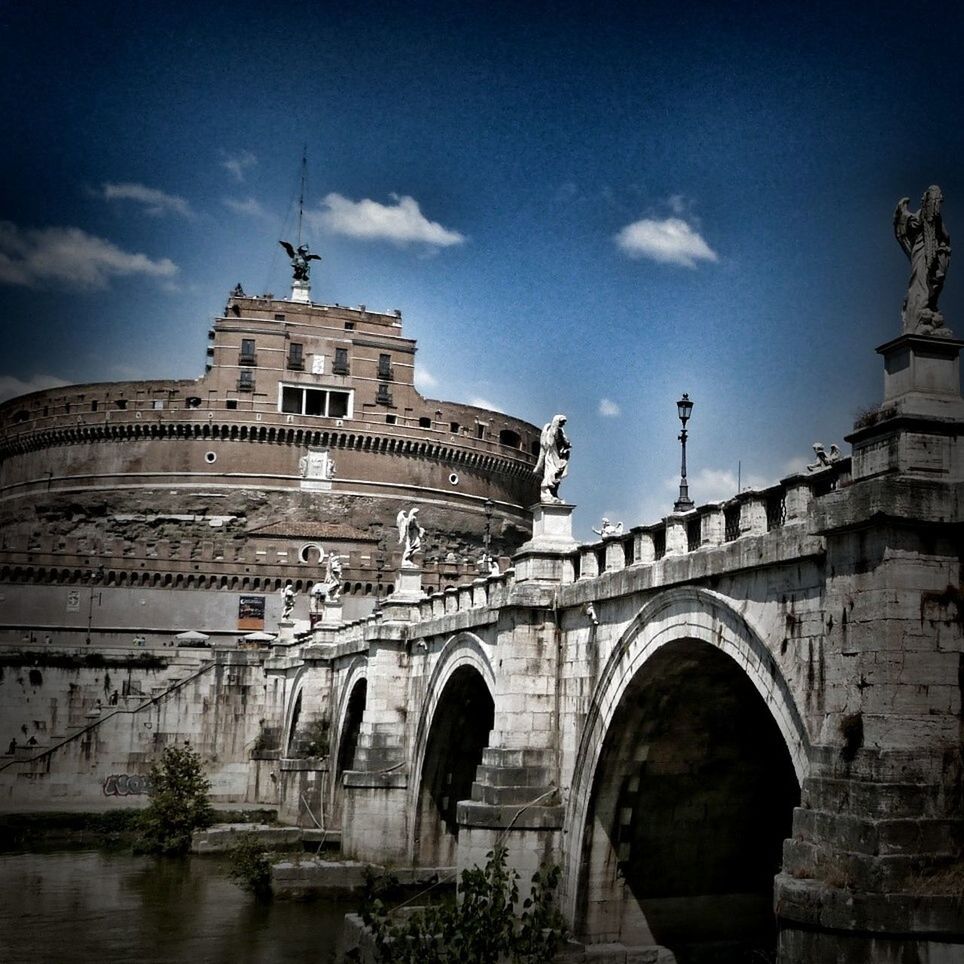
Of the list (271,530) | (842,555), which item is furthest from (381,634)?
(271,530)

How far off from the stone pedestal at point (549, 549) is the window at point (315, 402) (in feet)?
185

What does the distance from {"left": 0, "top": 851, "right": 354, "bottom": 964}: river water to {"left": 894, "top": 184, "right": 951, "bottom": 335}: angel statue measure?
50.8 feet

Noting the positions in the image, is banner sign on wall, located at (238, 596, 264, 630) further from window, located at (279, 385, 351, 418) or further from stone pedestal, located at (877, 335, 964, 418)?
stone pedestal, located at (877, 335, 964, 418)

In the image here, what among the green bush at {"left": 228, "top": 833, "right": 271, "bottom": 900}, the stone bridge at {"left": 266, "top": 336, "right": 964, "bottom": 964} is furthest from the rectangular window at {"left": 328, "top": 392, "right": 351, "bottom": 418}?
the green bush at {"left": 228, "top": 833, "right": 271, "bottom": 900}

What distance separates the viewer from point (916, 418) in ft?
35.4

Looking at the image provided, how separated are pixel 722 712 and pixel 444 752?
10926 mm

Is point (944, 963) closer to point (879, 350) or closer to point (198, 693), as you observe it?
point (879, 350)

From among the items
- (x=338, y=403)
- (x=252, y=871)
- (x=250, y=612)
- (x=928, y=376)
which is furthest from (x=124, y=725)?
(x=928, y=376)

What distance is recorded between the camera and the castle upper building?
73.6 m

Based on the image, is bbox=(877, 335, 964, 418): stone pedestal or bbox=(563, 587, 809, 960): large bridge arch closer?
bbox=(877, 335, 964, 418): stone pedestal

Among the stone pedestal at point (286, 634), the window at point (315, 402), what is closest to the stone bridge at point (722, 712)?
Answer: the stone pedestal at point (286, 634)

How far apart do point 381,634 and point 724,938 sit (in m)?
12.2

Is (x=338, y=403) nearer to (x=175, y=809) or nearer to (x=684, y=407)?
(x=175, y=809)

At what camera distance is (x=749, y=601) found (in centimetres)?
1354
